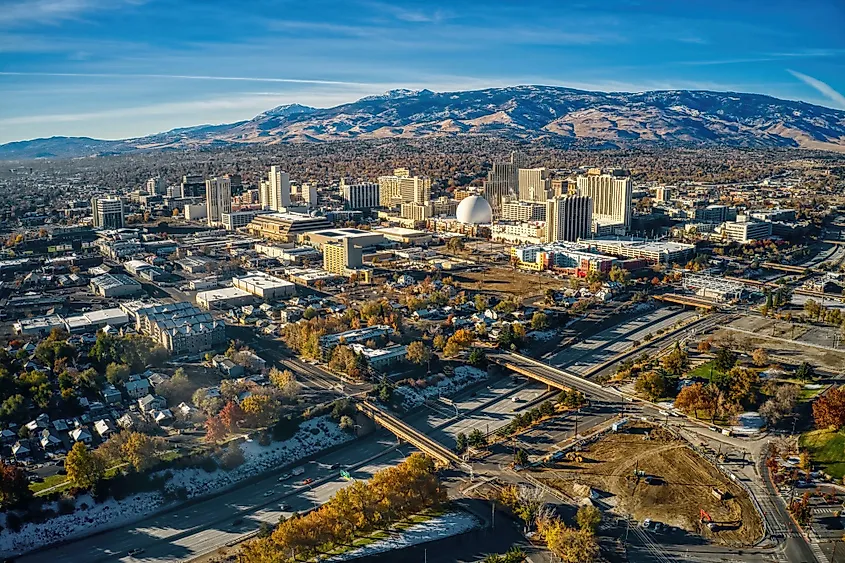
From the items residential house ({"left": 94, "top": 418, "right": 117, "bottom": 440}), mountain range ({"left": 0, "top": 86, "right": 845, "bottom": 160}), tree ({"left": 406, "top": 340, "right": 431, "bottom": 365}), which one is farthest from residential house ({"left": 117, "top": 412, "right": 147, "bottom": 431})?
mountain range ({"left": 0, "top": 86, "right": 845, "bottom": 160})

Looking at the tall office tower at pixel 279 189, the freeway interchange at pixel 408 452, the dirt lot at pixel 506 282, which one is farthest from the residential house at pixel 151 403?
the tall office tower at pixel 279 189

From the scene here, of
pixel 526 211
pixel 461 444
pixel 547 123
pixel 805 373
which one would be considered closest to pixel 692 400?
pixel 805 373

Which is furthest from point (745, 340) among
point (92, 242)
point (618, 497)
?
point (92, 242)

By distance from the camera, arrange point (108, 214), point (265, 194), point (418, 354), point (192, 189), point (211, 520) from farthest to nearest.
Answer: point (192, 189)
point (265, 194)
point (108, 214)
point (418, 354)
point (211, 520)

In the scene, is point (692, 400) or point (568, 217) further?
point (568, 217)

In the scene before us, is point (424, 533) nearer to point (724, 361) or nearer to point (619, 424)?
point (619, 424)

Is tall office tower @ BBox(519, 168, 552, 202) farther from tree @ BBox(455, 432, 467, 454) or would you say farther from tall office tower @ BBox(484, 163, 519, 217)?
tree @ BBox(455, 432, 467, 454)
